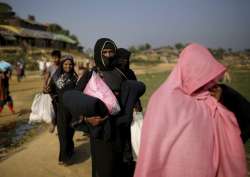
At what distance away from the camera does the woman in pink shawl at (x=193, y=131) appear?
8.54 ft

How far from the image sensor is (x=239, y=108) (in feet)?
9.29

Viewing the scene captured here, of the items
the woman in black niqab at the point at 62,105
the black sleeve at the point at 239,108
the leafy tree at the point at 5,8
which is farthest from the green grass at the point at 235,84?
the leafy tree at the point at 5,8

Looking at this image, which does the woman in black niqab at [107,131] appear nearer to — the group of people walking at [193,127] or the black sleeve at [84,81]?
the black sleeve at [84,81]

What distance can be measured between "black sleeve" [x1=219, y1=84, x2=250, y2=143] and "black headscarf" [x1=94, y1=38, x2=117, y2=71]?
1.52 m

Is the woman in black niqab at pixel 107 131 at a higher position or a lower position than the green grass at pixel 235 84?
higher

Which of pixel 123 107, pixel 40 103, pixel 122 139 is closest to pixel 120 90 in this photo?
pixel 123 107

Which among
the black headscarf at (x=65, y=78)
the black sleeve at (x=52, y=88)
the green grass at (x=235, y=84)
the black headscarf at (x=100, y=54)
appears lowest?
the green grass at (x=235, y=84)

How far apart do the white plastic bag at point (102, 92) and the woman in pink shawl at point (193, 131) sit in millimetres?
969

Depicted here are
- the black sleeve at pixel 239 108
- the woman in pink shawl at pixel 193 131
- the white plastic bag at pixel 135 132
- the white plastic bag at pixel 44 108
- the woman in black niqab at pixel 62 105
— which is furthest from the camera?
the white plastic bag at pixel 44 108

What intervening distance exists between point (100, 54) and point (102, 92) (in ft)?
1.62

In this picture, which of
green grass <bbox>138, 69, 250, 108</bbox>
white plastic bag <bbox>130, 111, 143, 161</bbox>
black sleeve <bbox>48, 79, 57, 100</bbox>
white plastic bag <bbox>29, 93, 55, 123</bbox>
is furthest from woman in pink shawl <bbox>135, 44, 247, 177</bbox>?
green grass <bbox>138, 69, 250, 108</bbox>

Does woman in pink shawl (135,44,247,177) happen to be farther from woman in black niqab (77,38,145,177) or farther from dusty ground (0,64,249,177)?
dusty ground (0,64,249,177)

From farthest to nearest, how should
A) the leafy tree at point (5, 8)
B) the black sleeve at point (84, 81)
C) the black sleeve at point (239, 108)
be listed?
the leafy tree at point (5, 8)
the black sleeve at point (84, 81)
the black sleeve at point (239, 108)

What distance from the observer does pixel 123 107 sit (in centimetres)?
385
